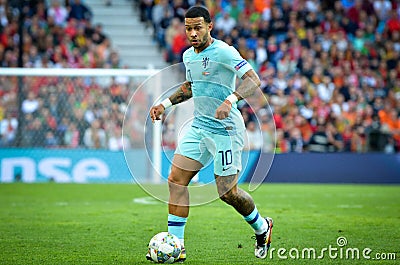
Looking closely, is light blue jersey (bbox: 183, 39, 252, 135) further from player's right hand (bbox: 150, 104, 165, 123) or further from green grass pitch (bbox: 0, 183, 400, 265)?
green grass pitch (bbox: 0, 183, 400, 265)

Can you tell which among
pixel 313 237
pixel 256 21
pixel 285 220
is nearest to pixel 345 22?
pixel 256 21

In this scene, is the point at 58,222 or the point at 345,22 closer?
the point at 58,222

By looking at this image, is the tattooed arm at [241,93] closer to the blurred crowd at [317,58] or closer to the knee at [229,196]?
the knee at [229,196]

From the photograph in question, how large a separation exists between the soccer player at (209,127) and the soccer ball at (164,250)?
0.52 ft

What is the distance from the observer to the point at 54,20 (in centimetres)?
2194

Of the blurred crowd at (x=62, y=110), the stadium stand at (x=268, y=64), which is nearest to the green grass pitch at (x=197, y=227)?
the blurred crowd at (x=62, y=110)

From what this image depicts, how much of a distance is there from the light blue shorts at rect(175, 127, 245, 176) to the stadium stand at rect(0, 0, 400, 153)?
289 inches

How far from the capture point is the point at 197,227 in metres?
9.89

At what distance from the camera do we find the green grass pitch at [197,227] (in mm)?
7430

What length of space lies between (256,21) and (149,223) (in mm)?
13998

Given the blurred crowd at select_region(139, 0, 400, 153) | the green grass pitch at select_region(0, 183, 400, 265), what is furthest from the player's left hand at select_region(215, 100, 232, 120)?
the blurred crowd at select_region(139, 0, 400, 153)

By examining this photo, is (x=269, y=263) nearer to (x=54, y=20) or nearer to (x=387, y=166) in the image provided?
(x=387, y=166)

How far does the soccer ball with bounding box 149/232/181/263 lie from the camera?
22.8 feet

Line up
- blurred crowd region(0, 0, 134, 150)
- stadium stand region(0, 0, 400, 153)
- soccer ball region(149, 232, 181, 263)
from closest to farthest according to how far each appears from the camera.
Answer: soccer ball region(149, 232, 181, 263) < blurred crowd region(0, 0, 134, 150) < stadium stand region(0, 0, 400, 153)
